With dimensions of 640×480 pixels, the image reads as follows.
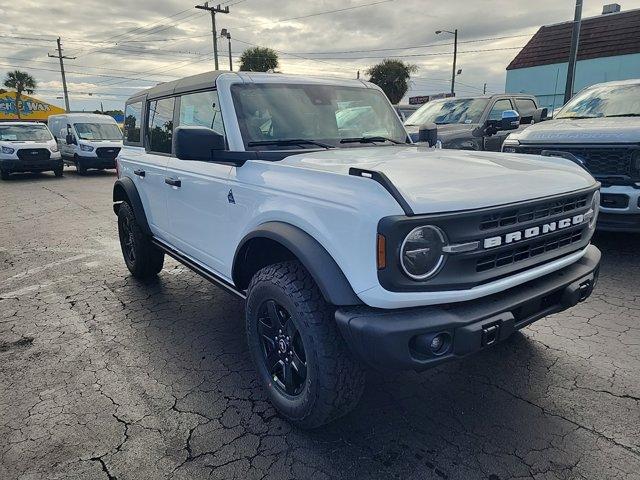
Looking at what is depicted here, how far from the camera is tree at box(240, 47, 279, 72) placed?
36.2 metres

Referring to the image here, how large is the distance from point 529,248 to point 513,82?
3237 centimetres

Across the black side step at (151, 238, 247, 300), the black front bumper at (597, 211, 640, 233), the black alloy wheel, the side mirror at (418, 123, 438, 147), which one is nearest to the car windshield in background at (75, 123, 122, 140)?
the black side step at (151, 238, 247, 300)

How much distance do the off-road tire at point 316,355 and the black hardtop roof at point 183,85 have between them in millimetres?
1666

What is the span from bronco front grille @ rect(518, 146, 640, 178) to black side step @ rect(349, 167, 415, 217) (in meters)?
4.12

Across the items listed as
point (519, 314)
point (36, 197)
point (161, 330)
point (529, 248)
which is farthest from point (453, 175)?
point (36, 197)

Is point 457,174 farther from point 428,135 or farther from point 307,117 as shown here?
point 428,135

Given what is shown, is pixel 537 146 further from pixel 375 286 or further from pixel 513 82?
pixel 513 82

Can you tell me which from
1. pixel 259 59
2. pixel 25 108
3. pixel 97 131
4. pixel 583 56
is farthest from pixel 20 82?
pixel 583 56

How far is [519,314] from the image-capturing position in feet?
7.31

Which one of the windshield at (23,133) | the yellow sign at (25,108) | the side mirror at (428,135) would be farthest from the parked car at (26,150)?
the yellow sign at (25,108)

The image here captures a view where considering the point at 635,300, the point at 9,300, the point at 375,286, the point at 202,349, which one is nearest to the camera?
the point at 375,286

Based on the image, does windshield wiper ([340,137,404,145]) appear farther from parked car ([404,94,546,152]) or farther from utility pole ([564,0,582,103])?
utility pole ([564,0,582,103])

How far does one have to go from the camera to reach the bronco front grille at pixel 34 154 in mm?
15352

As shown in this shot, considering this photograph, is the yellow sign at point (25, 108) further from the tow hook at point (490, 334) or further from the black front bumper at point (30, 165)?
the tow hook at point (490, 334)
